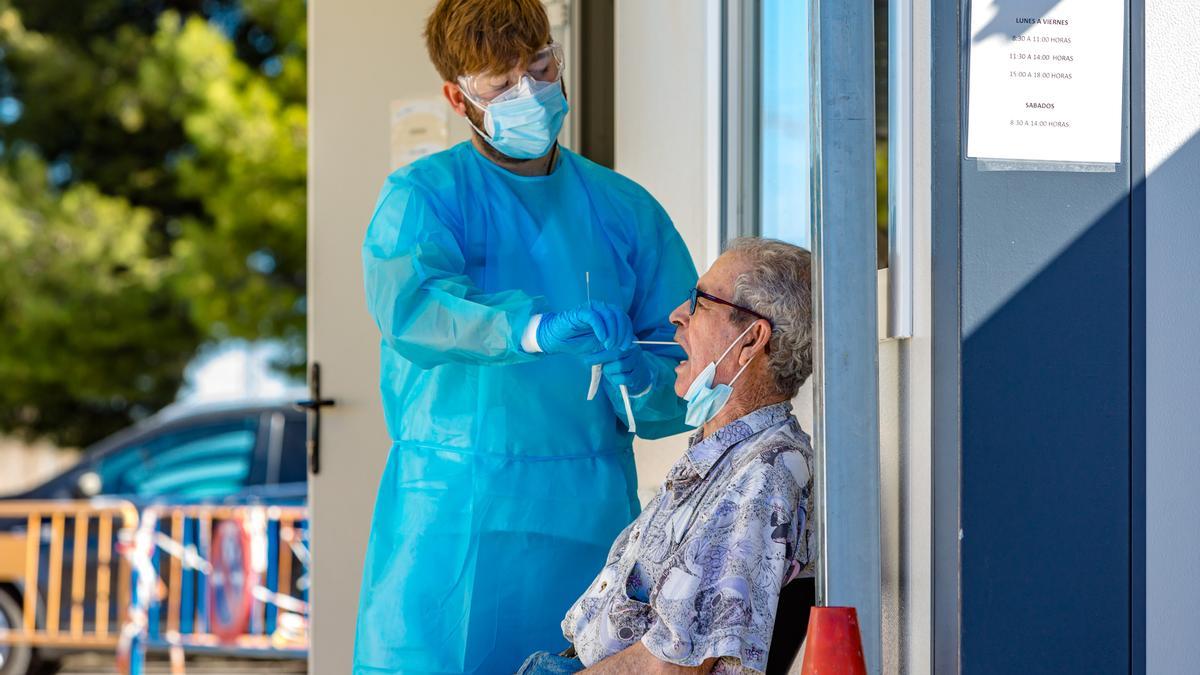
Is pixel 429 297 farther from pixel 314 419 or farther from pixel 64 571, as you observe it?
pixel 64 571

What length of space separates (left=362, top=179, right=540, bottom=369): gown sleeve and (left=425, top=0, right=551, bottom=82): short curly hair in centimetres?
23

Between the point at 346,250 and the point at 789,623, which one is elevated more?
the point at 346,250

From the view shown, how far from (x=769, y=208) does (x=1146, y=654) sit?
68.4 inches

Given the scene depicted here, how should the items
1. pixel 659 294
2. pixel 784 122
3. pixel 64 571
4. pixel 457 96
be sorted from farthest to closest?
pixel 64 571 → pixel 784 122 → pixel 659 294 → pixel 457 96

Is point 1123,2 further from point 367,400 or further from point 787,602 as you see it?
point 367,400

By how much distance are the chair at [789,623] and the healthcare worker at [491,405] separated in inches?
Result: 20.2

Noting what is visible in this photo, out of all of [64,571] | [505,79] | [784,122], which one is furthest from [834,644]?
[64,571]

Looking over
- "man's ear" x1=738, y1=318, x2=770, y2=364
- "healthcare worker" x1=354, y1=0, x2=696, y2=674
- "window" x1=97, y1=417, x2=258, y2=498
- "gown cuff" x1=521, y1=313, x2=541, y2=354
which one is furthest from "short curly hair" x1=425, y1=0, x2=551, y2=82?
"window" x1=97, y1=417, x2=258, y2=498

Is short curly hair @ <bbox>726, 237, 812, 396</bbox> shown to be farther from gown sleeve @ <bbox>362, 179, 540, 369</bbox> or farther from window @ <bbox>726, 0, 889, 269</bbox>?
window @ <bbox>726, 0, 889, 269</bbox>

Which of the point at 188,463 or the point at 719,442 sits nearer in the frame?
the point at 719,442

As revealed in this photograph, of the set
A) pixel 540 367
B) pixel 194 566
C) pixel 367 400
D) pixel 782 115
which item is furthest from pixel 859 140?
pixel 194 566

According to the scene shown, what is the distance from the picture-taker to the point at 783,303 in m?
2.21

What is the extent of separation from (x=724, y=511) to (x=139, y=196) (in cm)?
1088

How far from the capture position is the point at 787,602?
6.63 ft
